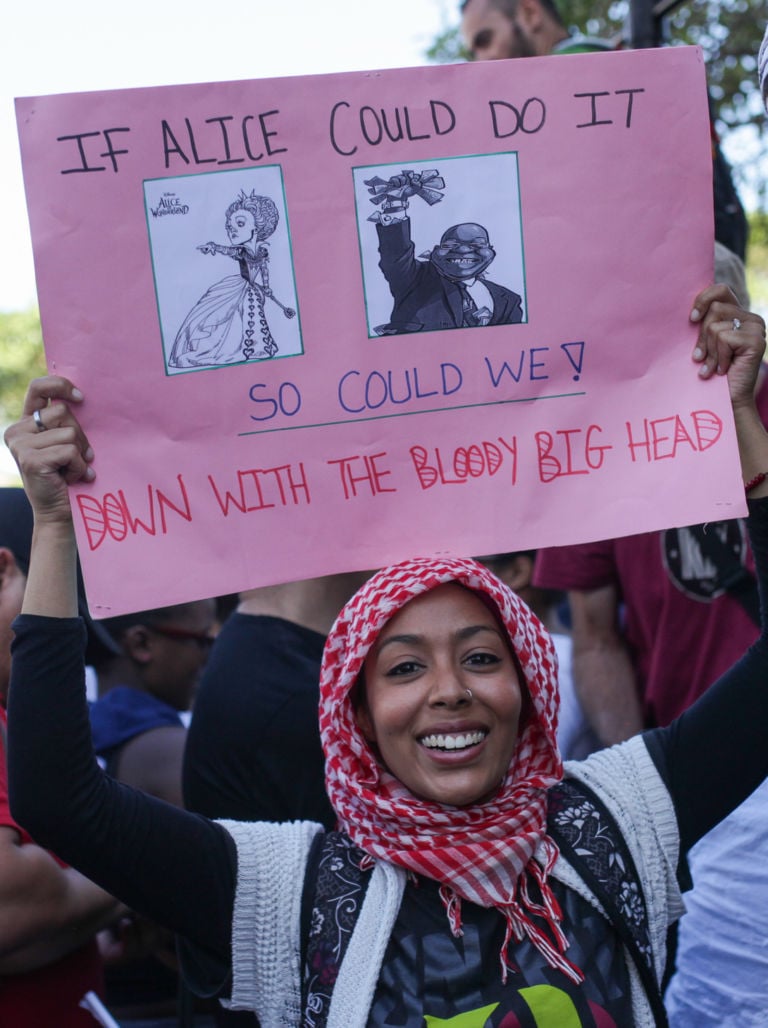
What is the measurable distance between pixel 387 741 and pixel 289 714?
347mm

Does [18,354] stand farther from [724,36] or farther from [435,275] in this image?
[435,275]

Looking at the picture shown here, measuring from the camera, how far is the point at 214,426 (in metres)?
1.88

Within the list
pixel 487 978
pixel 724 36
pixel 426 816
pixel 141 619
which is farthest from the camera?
pixel 724 36

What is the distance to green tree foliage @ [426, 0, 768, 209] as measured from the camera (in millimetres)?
8188

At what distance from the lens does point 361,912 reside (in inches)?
68.4

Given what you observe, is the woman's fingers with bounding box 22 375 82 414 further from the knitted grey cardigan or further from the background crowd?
the knitted grey cardigan

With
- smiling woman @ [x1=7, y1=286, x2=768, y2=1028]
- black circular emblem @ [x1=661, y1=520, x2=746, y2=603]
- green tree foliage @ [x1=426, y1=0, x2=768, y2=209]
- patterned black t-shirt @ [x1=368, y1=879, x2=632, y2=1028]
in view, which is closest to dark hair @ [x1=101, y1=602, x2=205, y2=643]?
black circular emblem @ [x1=661, y1=520, x2=746, y2=603]

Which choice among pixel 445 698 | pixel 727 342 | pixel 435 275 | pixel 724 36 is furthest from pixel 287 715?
pixel 724 36

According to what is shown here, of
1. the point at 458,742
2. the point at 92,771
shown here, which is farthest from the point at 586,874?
the point at 92,771

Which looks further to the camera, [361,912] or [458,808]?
[458,808]

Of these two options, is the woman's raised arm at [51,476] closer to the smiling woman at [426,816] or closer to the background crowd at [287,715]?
the smiling woman at [426,816]

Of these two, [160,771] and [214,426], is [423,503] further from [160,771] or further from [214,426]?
[160,771]

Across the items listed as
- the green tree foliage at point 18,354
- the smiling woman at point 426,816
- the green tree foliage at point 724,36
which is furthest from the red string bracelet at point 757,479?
the green tree foliage at point 18,354

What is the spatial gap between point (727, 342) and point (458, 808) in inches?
35.7
